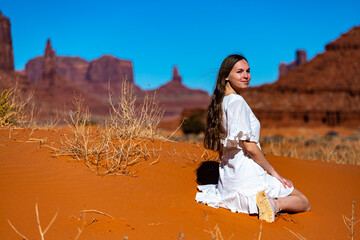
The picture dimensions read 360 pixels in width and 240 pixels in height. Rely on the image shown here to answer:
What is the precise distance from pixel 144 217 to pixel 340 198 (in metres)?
2.83

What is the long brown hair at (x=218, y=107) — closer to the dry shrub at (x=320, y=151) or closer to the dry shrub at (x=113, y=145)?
the dry shrub at (x=113, y=145)

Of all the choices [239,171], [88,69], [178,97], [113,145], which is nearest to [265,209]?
[239,171]

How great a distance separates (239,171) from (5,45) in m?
67.2

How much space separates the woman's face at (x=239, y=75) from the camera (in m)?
3.45

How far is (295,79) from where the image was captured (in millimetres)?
49812

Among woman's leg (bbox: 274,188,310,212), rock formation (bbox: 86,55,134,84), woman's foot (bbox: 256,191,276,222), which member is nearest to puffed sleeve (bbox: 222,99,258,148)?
woman's foot (bbox: 256,191,276,222)

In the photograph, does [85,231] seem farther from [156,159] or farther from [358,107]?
[358,107]

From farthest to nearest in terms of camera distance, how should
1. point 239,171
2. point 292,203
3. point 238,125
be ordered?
point 292,203 → point 239,171 → point 238,125

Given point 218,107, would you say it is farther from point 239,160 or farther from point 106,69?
point 106,69

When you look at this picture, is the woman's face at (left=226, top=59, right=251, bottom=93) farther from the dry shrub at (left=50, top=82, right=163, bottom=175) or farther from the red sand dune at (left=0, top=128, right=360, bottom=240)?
the dry shrub at (left=50, top=82, right=163, bottom=175)

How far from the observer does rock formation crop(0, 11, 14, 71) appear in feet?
194

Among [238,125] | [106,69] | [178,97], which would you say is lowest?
[238,125]

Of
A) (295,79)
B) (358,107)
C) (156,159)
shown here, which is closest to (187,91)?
(295,79)

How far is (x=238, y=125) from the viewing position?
10.3 ft
